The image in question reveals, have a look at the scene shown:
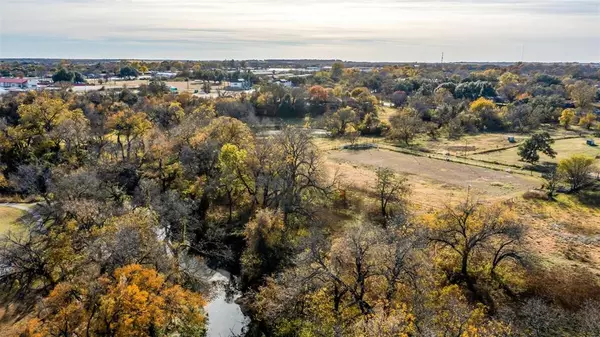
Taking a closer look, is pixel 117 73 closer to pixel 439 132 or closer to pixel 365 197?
pixel 439 132

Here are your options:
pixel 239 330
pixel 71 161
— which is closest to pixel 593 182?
pixel 239 330

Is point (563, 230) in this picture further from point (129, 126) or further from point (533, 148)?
point (129, 126)

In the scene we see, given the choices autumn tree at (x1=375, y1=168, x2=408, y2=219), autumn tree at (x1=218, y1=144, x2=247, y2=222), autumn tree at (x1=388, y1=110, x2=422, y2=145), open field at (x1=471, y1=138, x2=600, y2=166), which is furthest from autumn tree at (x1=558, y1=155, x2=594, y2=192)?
autumn tree at (x1=218, y1=144, x2=247, y2=222)

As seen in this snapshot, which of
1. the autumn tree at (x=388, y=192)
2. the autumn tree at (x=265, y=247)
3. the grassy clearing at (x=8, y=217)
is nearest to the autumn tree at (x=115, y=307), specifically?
the autumn tree at (x=265, y=247)

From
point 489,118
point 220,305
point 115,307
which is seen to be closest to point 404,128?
point 489,118

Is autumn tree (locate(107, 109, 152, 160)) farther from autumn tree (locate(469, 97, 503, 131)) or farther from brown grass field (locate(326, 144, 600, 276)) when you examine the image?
autumn tree (locate(469, 97, 503, 131))

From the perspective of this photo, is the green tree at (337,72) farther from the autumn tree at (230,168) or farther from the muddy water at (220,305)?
the muddy water at (220,305)
